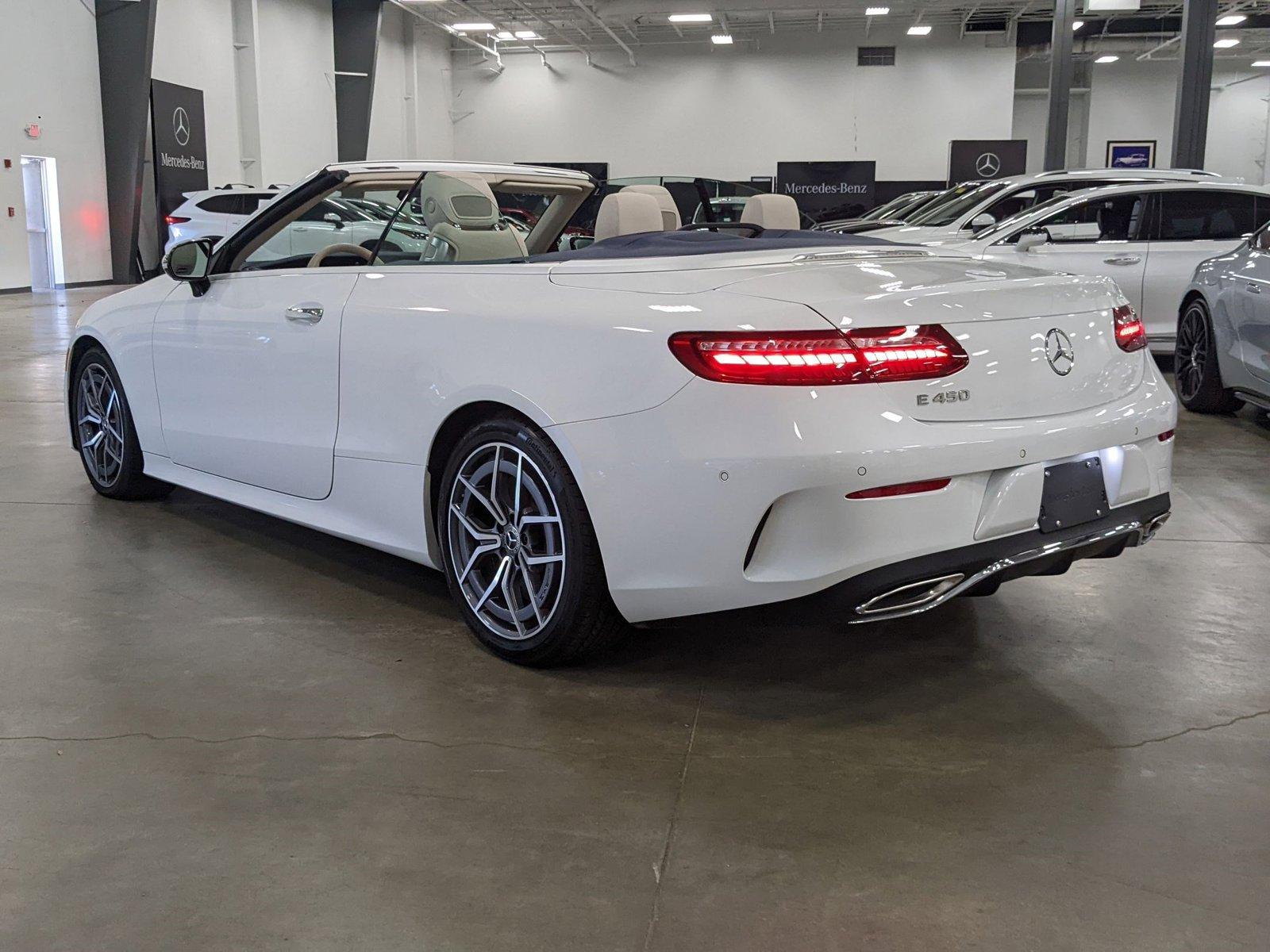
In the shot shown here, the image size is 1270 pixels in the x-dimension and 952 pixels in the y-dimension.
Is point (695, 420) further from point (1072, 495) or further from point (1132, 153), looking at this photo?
point (1132, 153)

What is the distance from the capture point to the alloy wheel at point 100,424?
15.1 ft

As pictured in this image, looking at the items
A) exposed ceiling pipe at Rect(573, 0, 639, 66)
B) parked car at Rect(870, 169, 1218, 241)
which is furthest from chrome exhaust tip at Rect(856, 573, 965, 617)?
A: exposed ceiling pipe at Rect(573, 0, 639, 66)

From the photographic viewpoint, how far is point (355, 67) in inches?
1072

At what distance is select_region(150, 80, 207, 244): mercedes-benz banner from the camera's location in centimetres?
2069

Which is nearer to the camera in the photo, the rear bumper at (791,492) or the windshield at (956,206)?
the rear bumper at (791,492)

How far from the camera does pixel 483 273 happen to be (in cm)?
302

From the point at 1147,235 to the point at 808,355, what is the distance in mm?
7339

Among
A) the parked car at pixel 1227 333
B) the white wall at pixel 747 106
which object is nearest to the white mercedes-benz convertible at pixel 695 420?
the parked car at pixel 1227 333

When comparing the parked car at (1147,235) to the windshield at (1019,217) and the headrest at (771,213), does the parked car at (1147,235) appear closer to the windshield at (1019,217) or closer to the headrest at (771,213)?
the windshield at (1019,217)

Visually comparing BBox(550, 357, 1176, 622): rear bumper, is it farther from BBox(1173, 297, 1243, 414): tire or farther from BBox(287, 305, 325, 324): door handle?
BBox(1173, 297, 1243, 414): tire

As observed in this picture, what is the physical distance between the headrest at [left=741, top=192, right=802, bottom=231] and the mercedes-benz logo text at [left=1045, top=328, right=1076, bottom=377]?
74.1 inches

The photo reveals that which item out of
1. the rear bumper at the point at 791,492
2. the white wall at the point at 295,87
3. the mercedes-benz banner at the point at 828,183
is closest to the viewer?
the rear bumper at the point at 791,492

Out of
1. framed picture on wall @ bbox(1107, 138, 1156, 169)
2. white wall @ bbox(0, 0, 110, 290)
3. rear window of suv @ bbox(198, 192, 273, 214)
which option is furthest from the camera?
framed picture on wall @ bbox(1107, 138, 1156, 169)

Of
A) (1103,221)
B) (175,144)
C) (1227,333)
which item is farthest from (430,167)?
(175,144)
